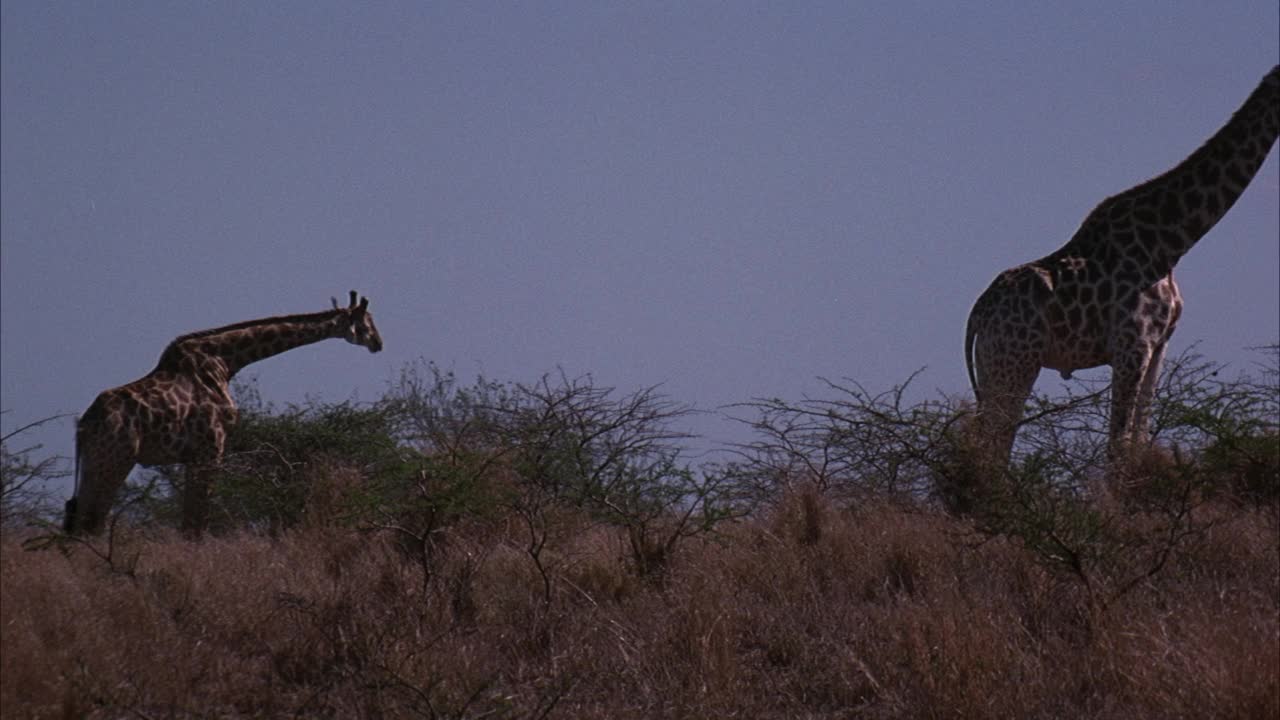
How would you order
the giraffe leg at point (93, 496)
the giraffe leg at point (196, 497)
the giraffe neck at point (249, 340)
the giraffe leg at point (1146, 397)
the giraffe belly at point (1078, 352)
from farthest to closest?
the giraffe neck at point (249, 340)
the giraffe leg at point (196, 497)
the giraffe leg at point (93, 496)
the giraffe belly at point (1078, 352)
the giraffe leg at point (1146, 397)

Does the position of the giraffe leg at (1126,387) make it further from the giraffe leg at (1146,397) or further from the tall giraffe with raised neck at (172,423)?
the tall giraffe with raised neck at (172,423)

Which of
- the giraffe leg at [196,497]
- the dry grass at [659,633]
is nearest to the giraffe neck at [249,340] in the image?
the giraffe leg at [196,497]

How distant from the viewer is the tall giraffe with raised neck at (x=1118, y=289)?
10.2 metres

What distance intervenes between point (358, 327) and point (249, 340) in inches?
51.1

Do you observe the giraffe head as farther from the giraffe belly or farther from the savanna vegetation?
the giraffe belly

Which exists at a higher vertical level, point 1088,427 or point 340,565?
point 1088,427

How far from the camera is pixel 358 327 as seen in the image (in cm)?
1394

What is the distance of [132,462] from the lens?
11766mm

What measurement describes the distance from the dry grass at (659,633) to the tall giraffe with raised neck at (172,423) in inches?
124

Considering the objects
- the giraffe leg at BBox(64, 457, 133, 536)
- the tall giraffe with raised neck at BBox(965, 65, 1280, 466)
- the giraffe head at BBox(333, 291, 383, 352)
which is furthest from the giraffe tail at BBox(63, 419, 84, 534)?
the tall giraffe with raised neck at BBox(965, 65, 1280, 466)

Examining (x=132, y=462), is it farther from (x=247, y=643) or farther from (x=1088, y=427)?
(x=1088, y=427)

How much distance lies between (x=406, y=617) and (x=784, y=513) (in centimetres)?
280

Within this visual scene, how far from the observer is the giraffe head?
13.9 metres

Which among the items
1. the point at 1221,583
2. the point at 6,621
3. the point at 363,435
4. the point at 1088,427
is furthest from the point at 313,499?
the point at 1221,583
